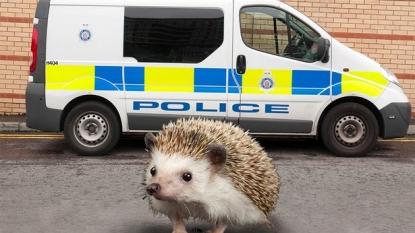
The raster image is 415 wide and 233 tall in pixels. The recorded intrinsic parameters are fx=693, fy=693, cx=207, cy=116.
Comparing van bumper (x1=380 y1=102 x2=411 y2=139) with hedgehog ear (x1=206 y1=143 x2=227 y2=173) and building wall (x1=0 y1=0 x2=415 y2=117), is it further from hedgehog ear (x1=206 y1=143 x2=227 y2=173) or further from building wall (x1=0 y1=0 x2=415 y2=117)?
hedgehog ear (x1=206 y1=143 x2=227 y2=173)

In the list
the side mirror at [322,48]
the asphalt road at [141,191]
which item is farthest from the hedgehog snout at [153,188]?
the side mirror at [322,48]

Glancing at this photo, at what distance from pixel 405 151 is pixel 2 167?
16.4ft

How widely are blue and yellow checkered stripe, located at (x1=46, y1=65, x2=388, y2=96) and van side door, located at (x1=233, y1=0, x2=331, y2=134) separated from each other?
1cm

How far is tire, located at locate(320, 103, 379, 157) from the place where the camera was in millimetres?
8336

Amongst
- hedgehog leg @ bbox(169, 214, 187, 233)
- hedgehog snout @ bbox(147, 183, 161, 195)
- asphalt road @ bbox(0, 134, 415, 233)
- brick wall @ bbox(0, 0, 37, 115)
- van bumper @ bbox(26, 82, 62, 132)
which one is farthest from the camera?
brick wall @ bbox(0, 0, 37, 115)

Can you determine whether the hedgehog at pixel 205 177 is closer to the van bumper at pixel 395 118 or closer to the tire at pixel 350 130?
the tire at pixel 350 130

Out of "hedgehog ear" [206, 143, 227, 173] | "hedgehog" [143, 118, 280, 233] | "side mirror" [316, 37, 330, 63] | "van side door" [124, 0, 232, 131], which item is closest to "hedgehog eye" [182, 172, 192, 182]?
"hedgehog" [143, 118, 280, 233]

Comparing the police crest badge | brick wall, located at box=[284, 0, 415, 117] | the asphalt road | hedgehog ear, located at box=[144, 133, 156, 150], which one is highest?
brick wall, located at box=[284, 0, 415, 117]

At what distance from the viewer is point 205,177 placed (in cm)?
420

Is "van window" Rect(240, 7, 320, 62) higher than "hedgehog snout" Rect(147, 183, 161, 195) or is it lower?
higher

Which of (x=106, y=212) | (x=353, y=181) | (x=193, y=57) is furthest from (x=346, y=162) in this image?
(x=106, y=212)

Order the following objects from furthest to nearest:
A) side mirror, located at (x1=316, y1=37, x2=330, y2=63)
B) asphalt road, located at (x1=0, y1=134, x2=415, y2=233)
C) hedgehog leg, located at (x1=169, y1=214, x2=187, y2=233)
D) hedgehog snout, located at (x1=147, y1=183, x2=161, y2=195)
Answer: side mirror, located at (x1=316, y1=37, x2=330, y2=63) → asphalt road, located at (x1=0, y1=134, x2=415, y2=233) → hedgehog leg, located at (x1=169, y1=214, x2=187, y2=233) → hedgehog snout, located at (x1=147, y1=183, x2=161, y2=195)

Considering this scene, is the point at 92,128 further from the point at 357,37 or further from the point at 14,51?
the point at 357,37

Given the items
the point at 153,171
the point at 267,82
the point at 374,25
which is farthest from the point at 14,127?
the point at 153,171
